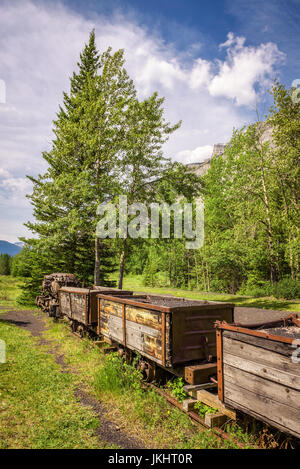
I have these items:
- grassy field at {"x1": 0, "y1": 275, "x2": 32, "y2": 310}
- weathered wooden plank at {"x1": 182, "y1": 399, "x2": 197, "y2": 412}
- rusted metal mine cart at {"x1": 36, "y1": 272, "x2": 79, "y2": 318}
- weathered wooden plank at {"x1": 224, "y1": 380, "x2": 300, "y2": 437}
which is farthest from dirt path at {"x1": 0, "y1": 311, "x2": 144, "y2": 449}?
grassy field at {"x1": 0, "y1": 275, "x2": 32, "y2": 310}

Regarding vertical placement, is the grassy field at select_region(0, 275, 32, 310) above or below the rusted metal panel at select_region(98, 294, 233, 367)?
below

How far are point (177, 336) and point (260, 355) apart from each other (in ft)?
6.08

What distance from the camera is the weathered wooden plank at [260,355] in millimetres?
3123

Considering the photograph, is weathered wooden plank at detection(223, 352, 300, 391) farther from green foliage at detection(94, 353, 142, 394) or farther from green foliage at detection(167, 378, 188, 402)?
green foliage at detection(94, 353, 142, 394)

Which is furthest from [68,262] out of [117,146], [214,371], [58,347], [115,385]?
[214,371]

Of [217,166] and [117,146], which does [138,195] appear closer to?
[117,146]

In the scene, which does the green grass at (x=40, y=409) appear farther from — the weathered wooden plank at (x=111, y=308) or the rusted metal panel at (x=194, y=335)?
the rusted metal panel at (x=194, y=335)

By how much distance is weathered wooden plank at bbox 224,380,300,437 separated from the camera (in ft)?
10.1

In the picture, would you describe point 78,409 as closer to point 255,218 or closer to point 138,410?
point 138,410

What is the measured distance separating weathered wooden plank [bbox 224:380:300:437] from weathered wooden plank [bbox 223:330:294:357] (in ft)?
1.97

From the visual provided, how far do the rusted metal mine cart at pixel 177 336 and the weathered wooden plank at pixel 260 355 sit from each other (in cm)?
110

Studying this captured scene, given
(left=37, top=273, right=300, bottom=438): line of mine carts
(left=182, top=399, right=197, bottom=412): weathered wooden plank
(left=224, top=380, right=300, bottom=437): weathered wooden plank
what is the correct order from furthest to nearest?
(left=182, top=399, right=197, bottom=412): weathered wooden plank
(left=37, top=273, right=300, bottom=438): line of mine carts
(left=224, top=380, right=300, bottom=437): weathered wooden plank

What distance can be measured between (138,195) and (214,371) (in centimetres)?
1329

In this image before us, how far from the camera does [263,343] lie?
3469 mm
